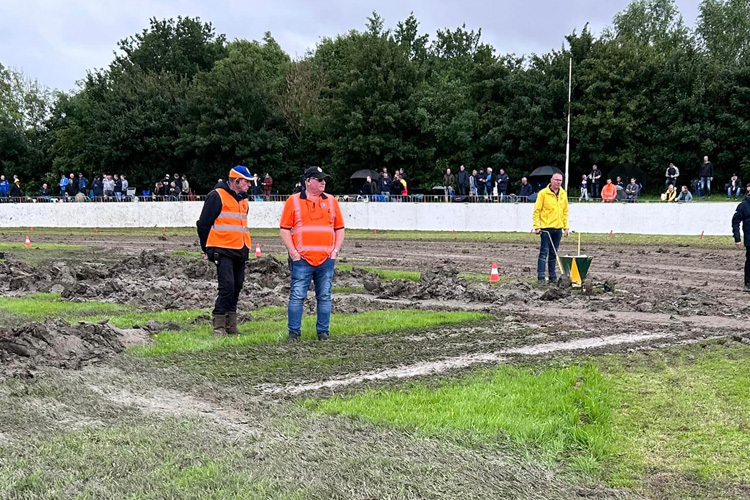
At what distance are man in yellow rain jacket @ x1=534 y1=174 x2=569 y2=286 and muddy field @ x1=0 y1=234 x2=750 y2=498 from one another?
0.62 metres

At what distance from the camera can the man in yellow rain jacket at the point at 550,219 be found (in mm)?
14742

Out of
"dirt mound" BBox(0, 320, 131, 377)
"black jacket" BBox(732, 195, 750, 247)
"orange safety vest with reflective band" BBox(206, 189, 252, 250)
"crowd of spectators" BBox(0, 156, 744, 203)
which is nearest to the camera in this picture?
"dirt mound" BBox(0, 320, 131, 377)

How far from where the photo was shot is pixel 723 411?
252 inches

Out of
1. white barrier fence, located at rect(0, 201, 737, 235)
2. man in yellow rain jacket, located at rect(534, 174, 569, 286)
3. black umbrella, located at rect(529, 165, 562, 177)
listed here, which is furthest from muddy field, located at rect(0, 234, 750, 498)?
black umbrella, located at rect(529, 165, 562, 177)

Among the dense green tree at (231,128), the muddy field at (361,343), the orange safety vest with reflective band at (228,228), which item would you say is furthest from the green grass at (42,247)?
the dense green tree at (231,128)

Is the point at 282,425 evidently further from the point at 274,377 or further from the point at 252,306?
the point at 252,306

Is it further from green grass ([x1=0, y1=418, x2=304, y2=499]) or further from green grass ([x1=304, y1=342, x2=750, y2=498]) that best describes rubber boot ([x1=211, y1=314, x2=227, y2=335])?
green grass ([x1=0, y1=418, x2=304, y2=499])

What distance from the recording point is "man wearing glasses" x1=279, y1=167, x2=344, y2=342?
928cm

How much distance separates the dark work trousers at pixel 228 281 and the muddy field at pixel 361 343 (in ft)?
3.23

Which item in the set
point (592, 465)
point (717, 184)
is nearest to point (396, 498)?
point (592, 465)

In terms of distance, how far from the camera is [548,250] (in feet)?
48.8

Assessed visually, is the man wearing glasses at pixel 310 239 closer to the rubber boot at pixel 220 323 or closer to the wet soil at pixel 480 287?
the rubber boot at pixel 220 323

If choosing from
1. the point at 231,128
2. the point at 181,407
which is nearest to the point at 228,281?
the point at 181,407

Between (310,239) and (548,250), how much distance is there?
6.99 meters
